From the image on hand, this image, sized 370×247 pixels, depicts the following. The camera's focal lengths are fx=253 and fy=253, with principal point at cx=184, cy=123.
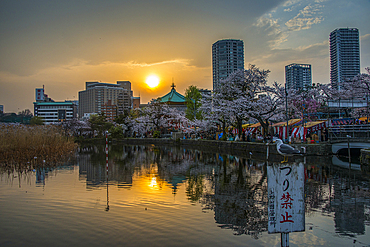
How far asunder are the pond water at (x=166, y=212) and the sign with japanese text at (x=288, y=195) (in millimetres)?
1737

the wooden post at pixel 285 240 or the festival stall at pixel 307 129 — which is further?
the festival stall at pixel 307 129

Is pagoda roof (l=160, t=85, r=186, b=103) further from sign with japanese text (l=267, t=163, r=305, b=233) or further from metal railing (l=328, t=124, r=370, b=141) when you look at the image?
sign with japanese text (l=267, t=163, r=305, b=233)

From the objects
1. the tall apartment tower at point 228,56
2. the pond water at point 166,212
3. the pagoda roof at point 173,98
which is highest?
the tall apartment tower at point 228,56

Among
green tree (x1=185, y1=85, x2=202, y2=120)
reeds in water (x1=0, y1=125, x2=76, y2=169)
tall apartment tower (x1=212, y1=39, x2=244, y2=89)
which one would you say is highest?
tall apartment tower (x1=212, y1=39, x2=244, y2=89)

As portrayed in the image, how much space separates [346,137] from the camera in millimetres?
21344

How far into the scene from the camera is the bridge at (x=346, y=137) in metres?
19.8

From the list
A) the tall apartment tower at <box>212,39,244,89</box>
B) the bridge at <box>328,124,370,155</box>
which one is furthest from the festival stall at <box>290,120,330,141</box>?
the tall apartment tower at <box>212,39,244,89</box>

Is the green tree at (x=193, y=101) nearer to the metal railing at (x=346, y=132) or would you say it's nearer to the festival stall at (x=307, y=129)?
the festival stall at (x=307, y=129)

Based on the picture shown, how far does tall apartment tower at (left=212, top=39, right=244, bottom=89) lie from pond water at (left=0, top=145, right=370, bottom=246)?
11514cm

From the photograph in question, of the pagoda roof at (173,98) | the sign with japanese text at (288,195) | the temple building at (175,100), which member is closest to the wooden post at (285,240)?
the sign with japanese text at (288,195)

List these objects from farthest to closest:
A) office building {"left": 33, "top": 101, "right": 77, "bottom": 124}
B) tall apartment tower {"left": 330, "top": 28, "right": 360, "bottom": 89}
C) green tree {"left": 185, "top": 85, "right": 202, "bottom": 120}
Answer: tall apartment tower {"left": 330, "top": 28, "right": 360, "bottom": 89} < office building {"left": 33, "top": 101, "right": 77, "bottom": 124} < green tree {"left": 185, "top": 85, "right": 202, "bottom": 120}

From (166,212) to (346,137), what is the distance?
20.2m

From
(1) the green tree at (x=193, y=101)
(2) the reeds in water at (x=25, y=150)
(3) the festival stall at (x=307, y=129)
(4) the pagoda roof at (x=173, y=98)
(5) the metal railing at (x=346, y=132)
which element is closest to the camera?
(2) the reeds in water at (x=25, y=150)

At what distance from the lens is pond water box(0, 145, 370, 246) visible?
17.5ft
